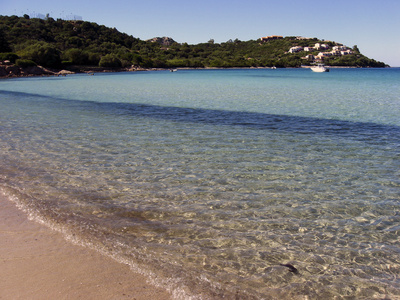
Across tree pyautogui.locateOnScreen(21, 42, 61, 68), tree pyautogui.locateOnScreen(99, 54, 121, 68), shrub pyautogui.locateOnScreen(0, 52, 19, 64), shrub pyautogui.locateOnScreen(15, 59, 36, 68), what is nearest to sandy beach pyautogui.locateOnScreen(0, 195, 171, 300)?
shrub pyautogui.locateOnScreen(15, 59, 36, 68)

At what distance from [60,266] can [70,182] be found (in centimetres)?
379

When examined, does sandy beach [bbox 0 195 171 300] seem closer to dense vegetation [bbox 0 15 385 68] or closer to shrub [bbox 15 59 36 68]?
shrub [bbox 15 59 36 68]

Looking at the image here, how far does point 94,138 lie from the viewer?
40.1 ft

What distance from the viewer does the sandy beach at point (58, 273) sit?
138 inches

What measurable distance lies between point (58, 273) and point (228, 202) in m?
3.33

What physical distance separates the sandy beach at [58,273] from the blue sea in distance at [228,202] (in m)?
0.22

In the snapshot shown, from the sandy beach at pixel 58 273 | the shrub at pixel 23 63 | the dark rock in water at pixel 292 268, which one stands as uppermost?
the shrub at pixel 23 63

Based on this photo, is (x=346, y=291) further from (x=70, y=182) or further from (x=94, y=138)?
(x=94, y=138)

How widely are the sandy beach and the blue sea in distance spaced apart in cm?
22

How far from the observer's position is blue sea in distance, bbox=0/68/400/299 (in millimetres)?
3994

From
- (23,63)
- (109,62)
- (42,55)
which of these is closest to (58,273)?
(23,63)

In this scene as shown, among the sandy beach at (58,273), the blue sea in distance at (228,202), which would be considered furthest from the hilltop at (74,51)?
the sandy beach at (58,273)

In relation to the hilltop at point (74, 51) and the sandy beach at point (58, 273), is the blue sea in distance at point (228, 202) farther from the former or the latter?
the hilltop at point (74, 51)

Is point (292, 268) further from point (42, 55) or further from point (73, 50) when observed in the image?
point (73, 50)
